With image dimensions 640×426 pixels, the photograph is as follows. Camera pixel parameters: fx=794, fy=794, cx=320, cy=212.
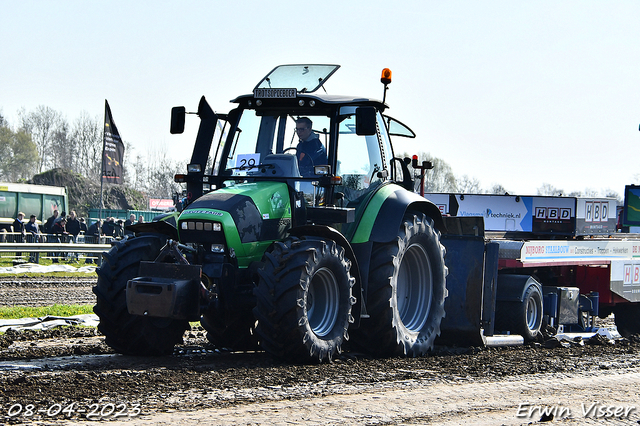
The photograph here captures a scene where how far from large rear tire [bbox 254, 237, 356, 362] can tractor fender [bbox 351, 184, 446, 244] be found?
0.65m

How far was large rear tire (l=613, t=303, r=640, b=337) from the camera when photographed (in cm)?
1297

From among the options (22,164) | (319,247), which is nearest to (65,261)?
(319,247)

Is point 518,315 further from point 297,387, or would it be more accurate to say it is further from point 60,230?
point 60,230

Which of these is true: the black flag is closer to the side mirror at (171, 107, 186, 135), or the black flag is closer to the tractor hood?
the side mirror at (171, 107, 186, 135)

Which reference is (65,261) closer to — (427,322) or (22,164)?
(427,322)

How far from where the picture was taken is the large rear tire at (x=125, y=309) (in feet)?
24.8

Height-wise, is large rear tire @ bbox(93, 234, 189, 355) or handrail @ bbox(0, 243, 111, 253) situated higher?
large rear tire @ bbox(93, 234, 189, 355)

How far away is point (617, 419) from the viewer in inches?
226

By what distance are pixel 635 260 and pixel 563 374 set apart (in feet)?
19.2

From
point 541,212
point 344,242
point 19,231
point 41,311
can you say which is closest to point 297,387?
point 344,242

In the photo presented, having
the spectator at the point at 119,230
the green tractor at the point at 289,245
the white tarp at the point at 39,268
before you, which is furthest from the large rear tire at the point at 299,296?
the spectator at the point at 119,230

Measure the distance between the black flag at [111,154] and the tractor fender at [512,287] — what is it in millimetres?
18943

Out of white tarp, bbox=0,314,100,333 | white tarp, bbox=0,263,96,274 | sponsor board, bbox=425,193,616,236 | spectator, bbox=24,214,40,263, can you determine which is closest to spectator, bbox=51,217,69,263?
spectator, bbox=24,214,40,263

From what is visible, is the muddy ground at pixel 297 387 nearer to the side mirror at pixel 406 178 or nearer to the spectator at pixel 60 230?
the side mirror at pixel 406 178
